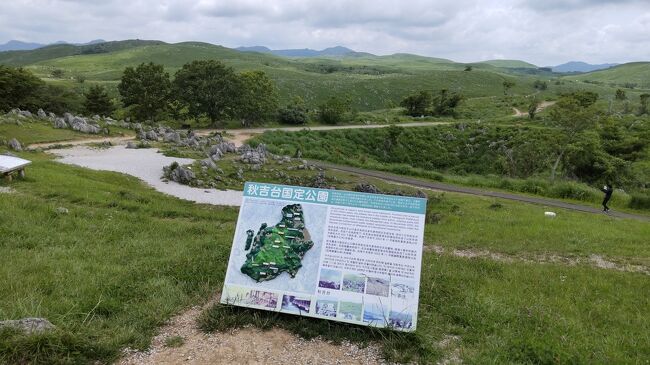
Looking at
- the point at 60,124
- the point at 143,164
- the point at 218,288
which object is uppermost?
the point at 218,288

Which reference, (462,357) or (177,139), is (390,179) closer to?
(177,139)

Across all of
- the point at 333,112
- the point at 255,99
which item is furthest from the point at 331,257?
the point at 333,112

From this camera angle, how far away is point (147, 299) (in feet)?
25.7

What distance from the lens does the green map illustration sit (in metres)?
7.15

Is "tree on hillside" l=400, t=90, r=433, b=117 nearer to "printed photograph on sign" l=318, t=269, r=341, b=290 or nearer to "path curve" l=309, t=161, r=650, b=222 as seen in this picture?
"path curve" l=309, t=161, r=650, b=222

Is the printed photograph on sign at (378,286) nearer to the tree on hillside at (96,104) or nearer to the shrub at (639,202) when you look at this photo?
the shrub at (639,202)

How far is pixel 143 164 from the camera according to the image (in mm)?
27328

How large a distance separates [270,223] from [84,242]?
5984mm

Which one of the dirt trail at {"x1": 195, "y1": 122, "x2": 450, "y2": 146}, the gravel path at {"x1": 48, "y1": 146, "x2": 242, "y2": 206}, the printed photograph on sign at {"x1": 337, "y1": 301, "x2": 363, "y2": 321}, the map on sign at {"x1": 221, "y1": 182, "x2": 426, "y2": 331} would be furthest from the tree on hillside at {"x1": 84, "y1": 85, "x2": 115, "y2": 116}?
the printed photograph on sign at {"x1": 337, "y1": 301, "x2": 363, "y2": 321}

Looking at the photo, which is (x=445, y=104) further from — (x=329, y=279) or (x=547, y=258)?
(x=329, y=279)

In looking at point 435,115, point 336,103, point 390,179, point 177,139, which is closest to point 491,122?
point 435,115

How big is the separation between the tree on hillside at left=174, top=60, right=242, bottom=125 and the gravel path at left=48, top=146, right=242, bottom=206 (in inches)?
580

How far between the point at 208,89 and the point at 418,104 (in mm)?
39185

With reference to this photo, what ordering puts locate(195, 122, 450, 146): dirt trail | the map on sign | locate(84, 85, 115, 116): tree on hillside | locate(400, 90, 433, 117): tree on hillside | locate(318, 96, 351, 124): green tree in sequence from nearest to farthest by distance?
the map on sign, locate(195, 122, 450, 146): dirt trail, locate(84, 85, 115, 116): tree on hillside, locate(318, 96, 351, 124): green tree, locate(400, 90, 433, 117): tree on hillside
